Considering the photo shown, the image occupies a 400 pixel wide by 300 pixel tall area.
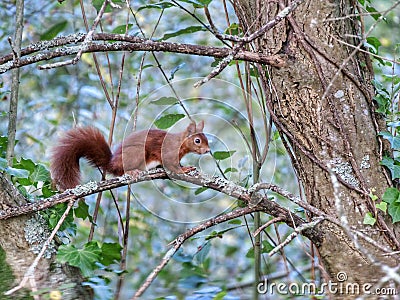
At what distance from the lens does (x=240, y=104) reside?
1.58m

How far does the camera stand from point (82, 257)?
1.23 meters

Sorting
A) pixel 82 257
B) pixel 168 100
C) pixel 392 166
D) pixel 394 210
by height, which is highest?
pixel 168 100

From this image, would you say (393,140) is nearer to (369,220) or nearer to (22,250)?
(369,220)

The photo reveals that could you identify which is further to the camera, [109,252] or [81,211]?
[81,211]

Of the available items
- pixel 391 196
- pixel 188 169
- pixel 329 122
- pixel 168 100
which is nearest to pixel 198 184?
pixel 188 169

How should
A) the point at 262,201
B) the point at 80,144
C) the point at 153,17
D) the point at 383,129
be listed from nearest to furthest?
the point at 262,201 → the point at 383,129 → the point at 80,144 → the point at 153,17

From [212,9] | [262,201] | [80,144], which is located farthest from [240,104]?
[212,9]

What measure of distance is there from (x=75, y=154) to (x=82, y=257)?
1.75 feet

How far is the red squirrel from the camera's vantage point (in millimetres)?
1385

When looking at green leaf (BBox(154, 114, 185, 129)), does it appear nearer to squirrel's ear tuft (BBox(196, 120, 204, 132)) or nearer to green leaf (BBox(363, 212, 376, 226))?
squirrel's ear tuft (BBox(196, 120, 204, 132))

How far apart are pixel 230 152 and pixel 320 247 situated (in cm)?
30

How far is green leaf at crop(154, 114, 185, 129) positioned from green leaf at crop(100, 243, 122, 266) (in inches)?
11.6

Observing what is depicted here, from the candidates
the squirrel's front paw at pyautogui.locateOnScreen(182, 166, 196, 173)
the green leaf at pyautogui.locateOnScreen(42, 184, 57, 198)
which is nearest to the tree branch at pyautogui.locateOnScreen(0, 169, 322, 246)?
the squirrel's front paw at pyautogui.locateOnScreen(182, 166, 196, 173)

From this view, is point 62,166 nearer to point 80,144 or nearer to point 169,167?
point 80,144
